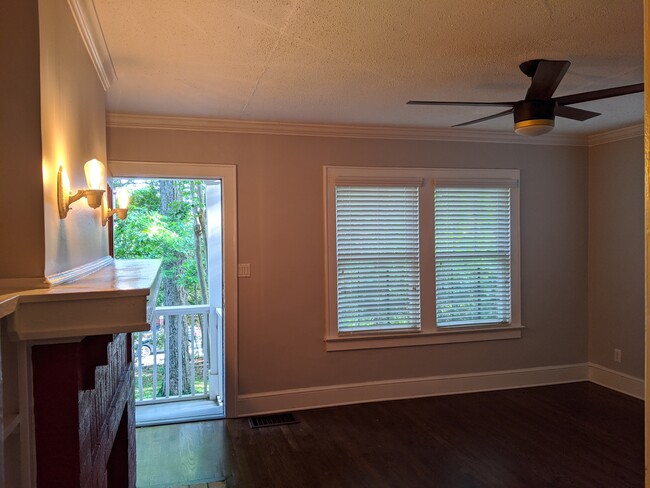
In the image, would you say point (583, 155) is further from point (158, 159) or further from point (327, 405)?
point (158, 159)

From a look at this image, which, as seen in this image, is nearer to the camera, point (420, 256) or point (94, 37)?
point (94, 37)

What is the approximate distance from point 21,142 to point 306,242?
283cm

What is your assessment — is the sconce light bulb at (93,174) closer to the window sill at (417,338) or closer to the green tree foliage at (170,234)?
the window sill at (417,338)

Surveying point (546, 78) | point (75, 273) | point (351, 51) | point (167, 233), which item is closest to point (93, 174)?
point (75, 273)

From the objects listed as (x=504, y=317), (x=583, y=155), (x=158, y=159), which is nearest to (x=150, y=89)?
(x=158, y=159)

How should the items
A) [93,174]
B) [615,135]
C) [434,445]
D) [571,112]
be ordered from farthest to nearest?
1. [615,135]
2. [434,445]
3. [571,112]
4. [93,174]

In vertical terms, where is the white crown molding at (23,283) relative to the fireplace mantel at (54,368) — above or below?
above

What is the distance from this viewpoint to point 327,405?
4.12m

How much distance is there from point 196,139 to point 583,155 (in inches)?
147

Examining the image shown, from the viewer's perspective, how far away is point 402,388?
170 inches

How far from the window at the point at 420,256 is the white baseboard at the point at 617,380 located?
93 centimetres

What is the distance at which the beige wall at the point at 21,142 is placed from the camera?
4.44 feet

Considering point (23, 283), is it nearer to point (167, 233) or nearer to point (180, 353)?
point (180, 353)

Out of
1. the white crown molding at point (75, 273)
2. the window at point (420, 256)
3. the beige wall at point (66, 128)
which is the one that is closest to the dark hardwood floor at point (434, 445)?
the window at point (420, 256)
